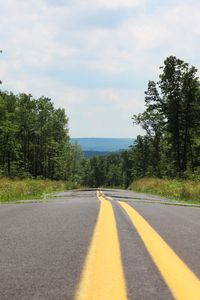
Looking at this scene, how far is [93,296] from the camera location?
2.37 metres

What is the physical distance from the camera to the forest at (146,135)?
163 ft

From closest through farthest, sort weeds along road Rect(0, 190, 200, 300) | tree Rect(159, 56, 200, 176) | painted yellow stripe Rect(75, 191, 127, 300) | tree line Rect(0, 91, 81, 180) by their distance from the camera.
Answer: painted yellow stripe Rect(75, 191, 127, 300)
weeds along road Rect(0, 190, 200, 300)
tree Rect(159, 56, 200, 176)
tree line Rect(0, 91, 81, 180)

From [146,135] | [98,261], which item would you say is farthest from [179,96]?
[98,261]

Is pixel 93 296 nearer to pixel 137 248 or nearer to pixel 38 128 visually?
pixel 137 248

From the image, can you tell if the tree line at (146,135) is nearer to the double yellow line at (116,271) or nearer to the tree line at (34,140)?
the tree line at (34,140)

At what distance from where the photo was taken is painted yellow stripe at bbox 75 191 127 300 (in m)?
2.43

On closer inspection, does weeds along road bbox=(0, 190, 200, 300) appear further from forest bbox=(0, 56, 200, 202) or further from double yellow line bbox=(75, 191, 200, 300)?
forest bbox=(0, 56, 200, 202)

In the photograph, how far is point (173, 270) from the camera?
10.2ft

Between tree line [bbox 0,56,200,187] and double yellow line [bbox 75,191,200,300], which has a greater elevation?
tree line [bbox 0,56,200,187]

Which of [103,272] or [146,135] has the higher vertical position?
[146,135]

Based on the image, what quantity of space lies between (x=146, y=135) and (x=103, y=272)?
77998 millimetres

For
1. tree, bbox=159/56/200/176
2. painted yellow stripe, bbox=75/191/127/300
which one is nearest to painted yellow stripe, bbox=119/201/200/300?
painted yellow stripe, bbox=75/191/127/300

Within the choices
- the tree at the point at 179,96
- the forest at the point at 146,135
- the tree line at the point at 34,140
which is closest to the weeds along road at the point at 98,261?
the forest at the point at 146,135

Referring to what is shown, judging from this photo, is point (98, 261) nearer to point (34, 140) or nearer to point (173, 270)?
point (173, 270)
